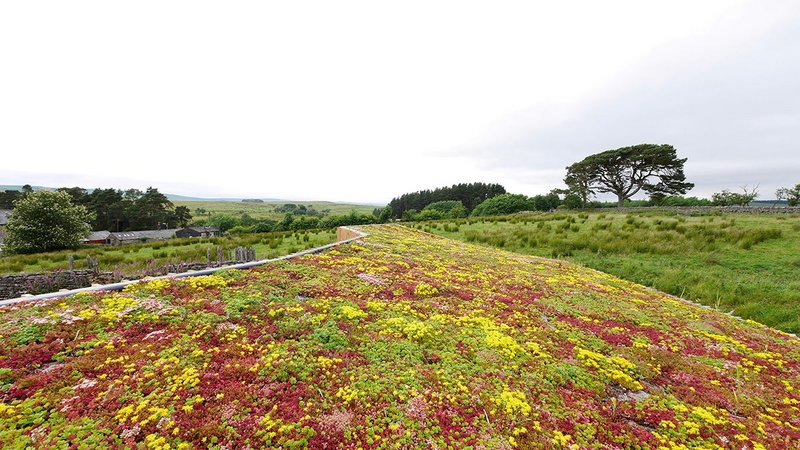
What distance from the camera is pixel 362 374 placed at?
193 inches

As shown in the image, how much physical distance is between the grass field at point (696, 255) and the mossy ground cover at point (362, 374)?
4.62m

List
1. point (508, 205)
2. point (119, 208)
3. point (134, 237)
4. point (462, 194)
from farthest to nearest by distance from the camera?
1. point (462, 194)
2. point (508, 205)
3. point (119, 208)
4. point (134, 237)

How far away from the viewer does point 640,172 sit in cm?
5025

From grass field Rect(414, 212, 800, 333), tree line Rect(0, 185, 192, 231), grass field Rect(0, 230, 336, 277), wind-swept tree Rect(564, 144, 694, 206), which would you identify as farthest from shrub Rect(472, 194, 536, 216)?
tree line Rect(0, 185, 192, 231)

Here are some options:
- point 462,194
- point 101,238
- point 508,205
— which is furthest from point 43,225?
point 462,194

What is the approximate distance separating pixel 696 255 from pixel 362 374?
69.2 feet

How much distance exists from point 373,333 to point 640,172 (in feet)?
197

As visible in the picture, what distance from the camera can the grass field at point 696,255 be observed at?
11.9 metres

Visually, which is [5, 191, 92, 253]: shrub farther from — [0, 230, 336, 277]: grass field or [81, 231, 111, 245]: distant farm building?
[81, 231, 111, 245]: distant farm building

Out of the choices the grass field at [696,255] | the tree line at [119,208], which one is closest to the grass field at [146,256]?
the grass field at [696,255]

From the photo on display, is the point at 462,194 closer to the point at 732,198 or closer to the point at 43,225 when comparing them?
the point at 732,198

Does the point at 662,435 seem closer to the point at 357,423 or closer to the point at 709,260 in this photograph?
the point at 357,423

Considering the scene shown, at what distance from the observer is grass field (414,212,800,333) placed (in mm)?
11931

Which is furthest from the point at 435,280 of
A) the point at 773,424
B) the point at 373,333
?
the point at 773,424
